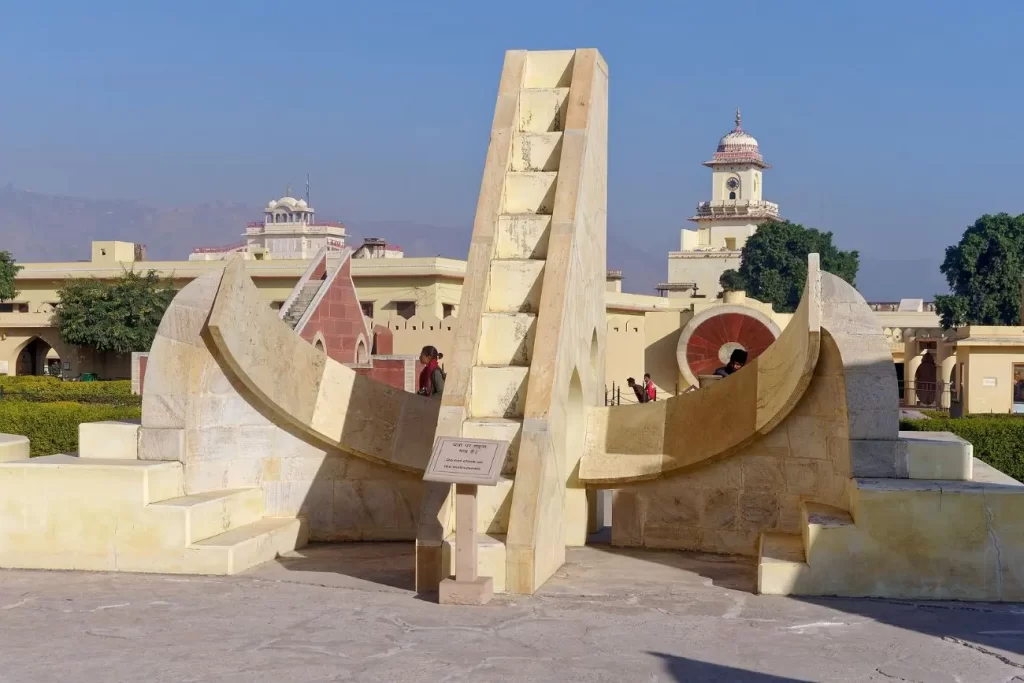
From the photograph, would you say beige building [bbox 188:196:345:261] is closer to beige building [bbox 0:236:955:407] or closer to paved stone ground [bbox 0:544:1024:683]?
beige building [bbox 0:236:955:407]

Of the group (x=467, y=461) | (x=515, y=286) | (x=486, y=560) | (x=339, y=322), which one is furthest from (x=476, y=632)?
(x=339, y=322)

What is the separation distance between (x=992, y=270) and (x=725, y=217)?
25726 mm

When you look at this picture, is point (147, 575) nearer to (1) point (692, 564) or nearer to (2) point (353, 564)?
(2) point (353, 564)

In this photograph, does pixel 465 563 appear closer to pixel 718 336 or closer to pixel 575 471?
pixel 575 471

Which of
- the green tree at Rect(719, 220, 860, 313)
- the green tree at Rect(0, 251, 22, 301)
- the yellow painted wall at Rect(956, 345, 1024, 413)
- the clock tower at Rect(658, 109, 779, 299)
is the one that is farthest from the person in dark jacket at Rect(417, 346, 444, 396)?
the clock tower at Rect(658, 109, 779, 299)

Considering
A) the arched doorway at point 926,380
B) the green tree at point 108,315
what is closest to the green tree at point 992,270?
the arched doorway at point 926,380

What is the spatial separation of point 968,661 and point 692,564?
8.69 feet

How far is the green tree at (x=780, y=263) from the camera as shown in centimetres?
6372

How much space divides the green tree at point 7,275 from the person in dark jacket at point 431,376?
3259 centimetres

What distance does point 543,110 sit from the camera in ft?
31.6

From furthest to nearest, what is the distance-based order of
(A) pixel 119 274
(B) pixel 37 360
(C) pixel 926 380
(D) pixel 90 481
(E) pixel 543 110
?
(C) pixel 926 380, (B) pixel 37 360, (A) pixel 119 274, (E) pixel 543 110, (D) pixel 90 481

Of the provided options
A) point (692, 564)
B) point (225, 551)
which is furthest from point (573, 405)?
point (225, 551)

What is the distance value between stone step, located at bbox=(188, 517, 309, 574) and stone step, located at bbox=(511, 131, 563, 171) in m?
3.07

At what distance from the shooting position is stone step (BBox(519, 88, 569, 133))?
9586 mm
